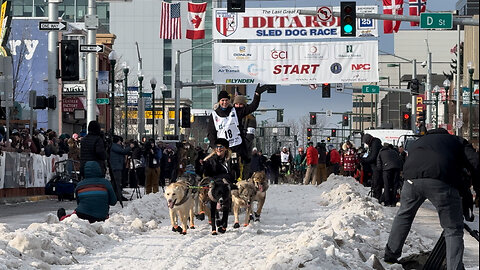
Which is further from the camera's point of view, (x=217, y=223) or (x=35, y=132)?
(x=35, y=132)

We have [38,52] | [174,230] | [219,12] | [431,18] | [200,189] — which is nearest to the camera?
[174,230]

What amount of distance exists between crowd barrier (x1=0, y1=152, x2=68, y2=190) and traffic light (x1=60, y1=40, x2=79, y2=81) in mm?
2340

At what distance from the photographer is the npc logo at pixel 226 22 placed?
50047mm

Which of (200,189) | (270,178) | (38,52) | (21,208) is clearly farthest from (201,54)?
(200,189)

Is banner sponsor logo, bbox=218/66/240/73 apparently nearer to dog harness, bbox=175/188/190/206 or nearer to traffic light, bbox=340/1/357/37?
traffic light, bbox=340/1/357/37

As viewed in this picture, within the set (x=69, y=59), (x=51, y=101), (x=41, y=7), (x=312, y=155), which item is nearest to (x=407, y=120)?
(x=312, y=155)

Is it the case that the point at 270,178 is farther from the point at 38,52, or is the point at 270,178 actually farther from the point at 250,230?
the point at 250,230

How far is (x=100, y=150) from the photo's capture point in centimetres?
2173

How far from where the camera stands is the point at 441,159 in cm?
1051

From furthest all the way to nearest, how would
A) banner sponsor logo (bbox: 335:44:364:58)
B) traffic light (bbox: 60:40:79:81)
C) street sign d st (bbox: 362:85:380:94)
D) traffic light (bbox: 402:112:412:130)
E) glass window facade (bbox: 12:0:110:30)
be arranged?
glass window facade (bbox: 12:0:110:30) → traffic light (bbox: 402:112:412:130) → street sign d st (bbox: 362:85:380:94) → banner sponsor logo (bbox: 335:44:364:58) → traffic light (bbox: 60:40:79:81)

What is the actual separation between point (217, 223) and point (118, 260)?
4.21 meters

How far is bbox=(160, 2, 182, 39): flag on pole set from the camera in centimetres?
4681

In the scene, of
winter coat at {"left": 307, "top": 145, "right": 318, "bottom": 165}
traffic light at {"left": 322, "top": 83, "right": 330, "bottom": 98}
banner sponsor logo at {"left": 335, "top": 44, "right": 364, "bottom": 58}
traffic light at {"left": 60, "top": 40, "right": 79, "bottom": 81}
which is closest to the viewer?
traffic light at {"left": 60, "top": 40, "right": 79, "bottom": 81}

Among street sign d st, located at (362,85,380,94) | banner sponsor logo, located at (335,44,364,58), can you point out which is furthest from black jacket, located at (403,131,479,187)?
street sign d st, located at (362,85,380,94)
